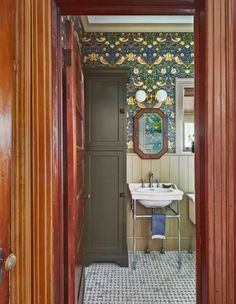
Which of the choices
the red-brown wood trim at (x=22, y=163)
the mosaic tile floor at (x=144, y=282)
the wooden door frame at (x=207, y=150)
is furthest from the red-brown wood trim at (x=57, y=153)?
the mosaic tile floor at (x=144, y=282)

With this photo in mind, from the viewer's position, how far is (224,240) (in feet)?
4.14

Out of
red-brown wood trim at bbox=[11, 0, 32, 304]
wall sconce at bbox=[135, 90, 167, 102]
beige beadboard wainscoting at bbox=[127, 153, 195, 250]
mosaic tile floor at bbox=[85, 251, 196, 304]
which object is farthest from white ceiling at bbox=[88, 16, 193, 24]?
mosaic tile floor at bbox=[85, 251, 196, 304]

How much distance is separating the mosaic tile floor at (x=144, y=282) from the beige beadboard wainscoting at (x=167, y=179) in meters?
0.23

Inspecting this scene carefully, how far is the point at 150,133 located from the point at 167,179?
63 cm

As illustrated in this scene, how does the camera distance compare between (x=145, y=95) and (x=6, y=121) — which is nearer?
(x=6, y=121)

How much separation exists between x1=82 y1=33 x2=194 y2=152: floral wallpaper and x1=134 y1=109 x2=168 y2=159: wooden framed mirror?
65 millimetres

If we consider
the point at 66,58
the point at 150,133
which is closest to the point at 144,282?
the point at 150,133

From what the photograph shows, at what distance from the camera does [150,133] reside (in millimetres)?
3916

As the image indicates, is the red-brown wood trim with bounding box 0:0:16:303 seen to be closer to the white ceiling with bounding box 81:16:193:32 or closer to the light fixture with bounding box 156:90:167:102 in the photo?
the white ceiling with bounding box 81:16:193:32

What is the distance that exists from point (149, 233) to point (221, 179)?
2.82 meters

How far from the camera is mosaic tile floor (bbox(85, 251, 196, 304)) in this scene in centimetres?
271

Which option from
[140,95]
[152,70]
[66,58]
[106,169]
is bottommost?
[106,169]

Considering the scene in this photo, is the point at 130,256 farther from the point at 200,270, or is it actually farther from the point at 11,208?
the point at 11,208

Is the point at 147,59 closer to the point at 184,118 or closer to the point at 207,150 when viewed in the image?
the point at 184,118
